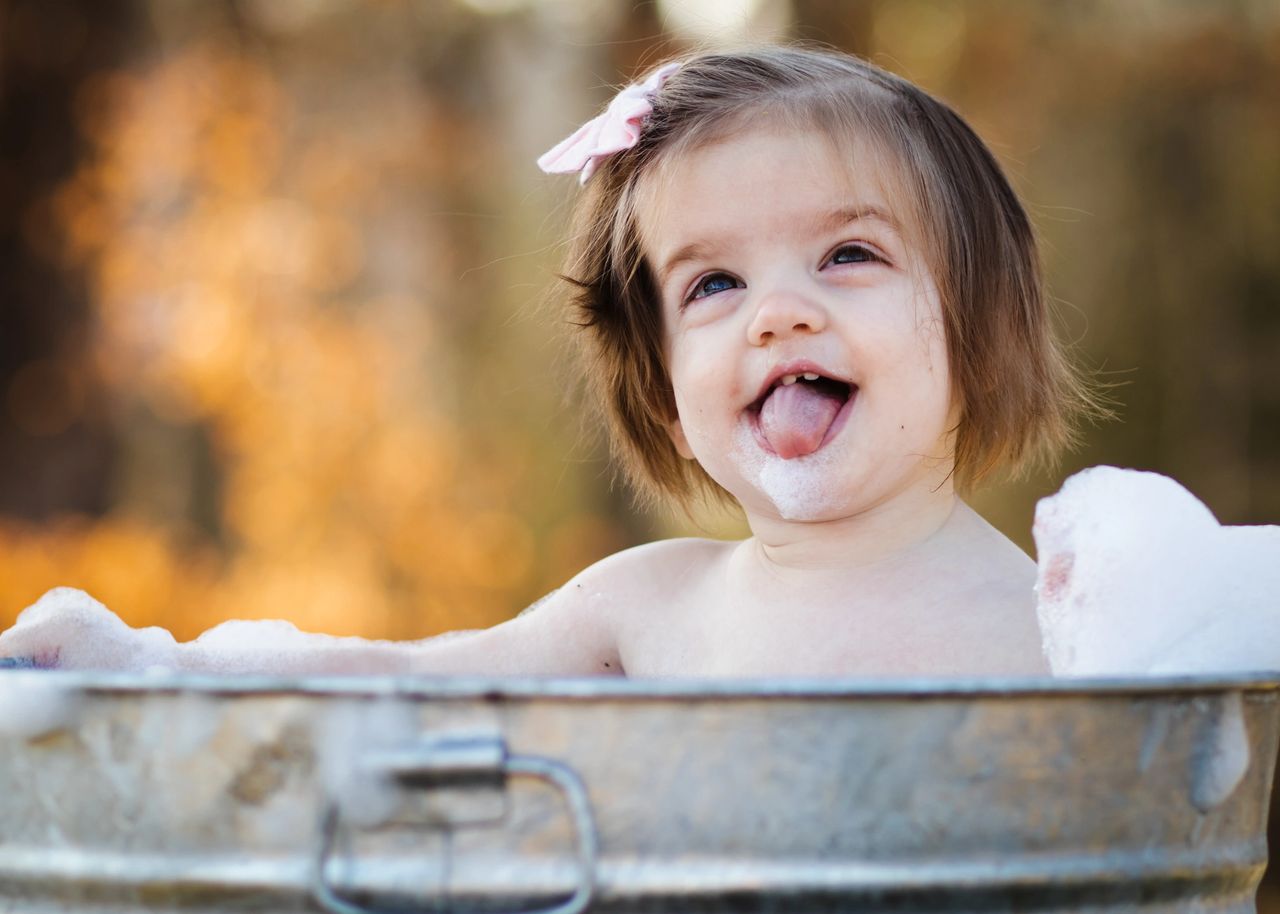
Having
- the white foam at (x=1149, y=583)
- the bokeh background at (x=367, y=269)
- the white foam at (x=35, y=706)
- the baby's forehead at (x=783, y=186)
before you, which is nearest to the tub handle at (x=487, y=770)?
the white foam at (x=35, y=706)

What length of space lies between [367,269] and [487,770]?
315 cm

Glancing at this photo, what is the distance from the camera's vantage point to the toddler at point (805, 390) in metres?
1.05

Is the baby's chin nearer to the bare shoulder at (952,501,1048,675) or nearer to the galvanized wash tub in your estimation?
the bare shoulder at (952,501,1048,675)

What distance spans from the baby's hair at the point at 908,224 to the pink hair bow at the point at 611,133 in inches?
0.6

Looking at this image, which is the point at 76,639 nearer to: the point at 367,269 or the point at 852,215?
the point at 852,215

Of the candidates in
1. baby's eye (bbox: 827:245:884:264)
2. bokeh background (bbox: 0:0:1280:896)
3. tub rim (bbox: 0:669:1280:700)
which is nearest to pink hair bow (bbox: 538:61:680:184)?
baby's eye (bbox: 827:245:884:264)

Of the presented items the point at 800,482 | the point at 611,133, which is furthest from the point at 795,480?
the point at 611,133

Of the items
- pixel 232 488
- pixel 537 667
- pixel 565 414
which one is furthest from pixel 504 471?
pixel 537 667

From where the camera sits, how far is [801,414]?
1056 mm

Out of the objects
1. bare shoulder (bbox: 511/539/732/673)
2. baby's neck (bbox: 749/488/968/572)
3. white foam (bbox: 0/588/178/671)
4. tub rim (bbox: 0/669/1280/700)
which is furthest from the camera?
bare shoulder (bbox: 511/539/732/673)

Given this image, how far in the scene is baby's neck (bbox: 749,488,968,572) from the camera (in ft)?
3.64

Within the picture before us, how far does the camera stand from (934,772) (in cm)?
60

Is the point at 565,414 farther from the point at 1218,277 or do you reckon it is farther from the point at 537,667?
the point at 537,667

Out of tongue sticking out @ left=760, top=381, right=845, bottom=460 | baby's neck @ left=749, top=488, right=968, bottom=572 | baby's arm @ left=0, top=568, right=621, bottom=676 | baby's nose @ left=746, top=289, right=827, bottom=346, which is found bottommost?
baby's arm @ left=0, top=568, right=621, bottom=676
